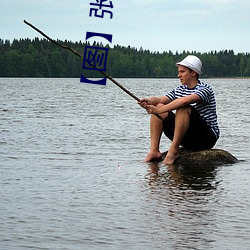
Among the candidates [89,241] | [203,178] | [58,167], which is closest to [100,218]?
[89,241]

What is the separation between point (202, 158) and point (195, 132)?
49 cm

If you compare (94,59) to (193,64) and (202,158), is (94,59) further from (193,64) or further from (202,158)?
(202,158)

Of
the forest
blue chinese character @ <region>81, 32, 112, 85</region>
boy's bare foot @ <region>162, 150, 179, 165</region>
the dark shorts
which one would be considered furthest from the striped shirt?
the forest

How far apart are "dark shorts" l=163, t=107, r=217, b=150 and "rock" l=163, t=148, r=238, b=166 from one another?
Result: 0.07 m

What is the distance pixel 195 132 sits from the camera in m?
8.74

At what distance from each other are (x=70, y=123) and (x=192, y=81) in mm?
9492

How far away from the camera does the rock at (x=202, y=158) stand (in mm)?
9039

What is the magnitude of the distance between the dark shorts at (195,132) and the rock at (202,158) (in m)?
0.07

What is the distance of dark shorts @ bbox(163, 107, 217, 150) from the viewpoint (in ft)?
28.3

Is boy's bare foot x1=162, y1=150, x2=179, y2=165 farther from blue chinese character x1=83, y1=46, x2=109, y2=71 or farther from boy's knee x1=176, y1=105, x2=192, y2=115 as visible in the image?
blue chinese character x1=83, y1=46, x2=109, y2=71

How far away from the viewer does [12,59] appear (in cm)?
14175

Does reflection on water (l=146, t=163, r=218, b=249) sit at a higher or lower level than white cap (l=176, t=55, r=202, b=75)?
lower

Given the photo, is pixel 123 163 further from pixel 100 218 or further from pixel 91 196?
pixel 100 218

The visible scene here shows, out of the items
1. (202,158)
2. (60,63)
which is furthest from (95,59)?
(60,63)
